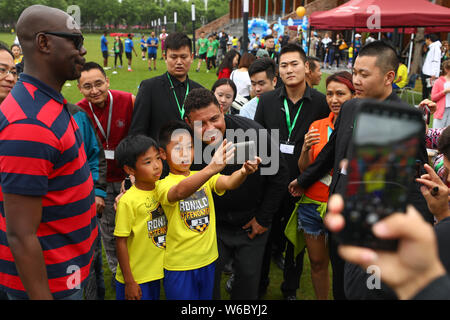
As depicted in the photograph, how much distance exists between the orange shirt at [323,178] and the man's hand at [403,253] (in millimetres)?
2194

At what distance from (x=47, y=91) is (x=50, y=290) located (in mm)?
998

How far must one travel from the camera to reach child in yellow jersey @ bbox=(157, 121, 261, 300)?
2406mm

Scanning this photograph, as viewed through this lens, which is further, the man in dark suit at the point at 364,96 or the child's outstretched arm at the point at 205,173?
the man in dark suit at the point at 364,96

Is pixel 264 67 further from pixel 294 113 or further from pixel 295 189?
pixel 295 189

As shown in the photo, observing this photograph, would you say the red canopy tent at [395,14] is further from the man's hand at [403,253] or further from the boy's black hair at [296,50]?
the man's hand at [403,253]

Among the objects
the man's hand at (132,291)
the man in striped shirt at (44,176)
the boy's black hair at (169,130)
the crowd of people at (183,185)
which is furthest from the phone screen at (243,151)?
the man's hand at (132,291)

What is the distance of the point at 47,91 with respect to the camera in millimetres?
1682

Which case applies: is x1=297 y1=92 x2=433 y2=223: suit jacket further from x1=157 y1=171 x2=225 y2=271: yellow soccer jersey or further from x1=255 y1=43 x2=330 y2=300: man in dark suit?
x1=157 y1=171 x2=225 y2=271: yellow soccer jersey

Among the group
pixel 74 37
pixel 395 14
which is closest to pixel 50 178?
pixel 74 37

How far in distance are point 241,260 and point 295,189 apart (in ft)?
2.72

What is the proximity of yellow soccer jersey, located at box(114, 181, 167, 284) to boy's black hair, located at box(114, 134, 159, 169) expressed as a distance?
0.21 m

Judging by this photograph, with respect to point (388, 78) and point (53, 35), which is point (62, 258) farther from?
point (388, 78)

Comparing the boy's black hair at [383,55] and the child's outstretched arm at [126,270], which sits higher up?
the boy's black hair at [383,55]

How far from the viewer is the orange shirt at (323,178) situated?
2994 millimetres
